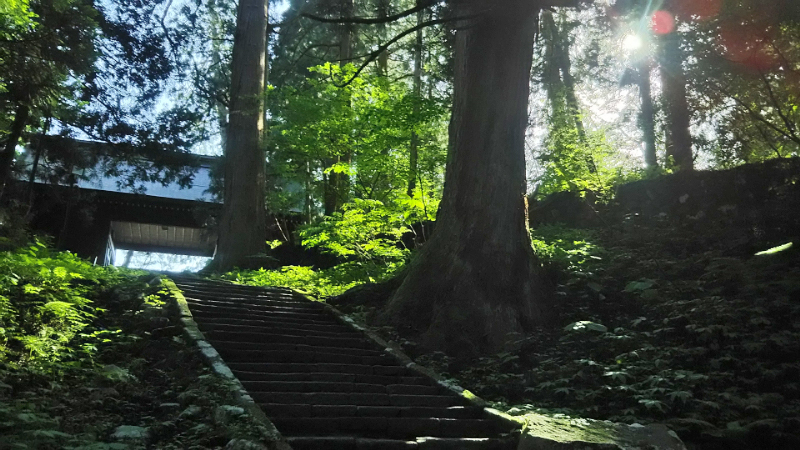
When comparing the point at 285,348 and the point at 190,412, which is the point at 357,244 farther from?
the point at 190,412

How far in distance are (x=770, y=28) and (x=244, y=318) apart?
863cm

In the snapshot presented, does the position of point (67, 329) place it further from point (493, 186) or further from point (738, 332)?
point (738, 332)

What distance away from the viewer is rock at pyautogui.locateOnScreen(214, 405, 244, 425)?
4.10 meters

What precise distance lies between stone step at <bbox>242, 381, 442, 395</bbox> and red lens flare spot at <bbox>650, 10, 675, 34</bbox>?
26.1 ft

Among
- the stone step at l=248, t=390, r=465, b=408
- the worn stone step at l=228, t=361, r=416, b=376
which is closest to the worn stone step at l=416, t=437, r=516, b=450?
the stone step at l=248, t=390, r=465, b=408

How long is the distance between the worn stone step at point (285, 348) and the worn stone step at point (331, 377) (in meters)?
0.80

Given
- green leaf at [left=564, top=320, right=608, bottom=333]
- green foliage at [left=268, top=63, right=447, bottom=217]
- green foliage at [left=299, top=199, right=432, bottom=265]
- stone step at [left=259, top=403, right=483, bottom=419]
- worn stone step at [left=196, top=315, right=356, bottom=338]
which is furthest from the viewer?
green foliage at [left=268, top=63, right=447, bottom=217]

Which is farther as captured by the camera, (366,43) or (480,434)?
(366,43)

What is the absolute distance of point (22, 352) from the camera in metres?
5.16

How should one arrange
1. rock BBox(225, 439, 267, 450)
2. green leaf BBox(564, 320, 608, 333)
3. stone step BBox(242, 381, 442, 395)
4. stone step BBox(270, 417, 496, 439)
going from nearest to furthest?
rock BBox(225, 439, 267, 450) < stone step BBox(270, 417, 496, 439) < stone step BBox(242, 381, 442, 395) < green leaf BBox(564, 320, 608, 333)

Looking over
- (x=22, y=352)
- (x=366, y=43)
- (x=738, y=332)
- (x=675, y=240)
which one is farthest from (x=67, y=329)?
(x=366, y=43)

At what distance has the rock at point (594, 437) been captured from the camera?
3.65 metres

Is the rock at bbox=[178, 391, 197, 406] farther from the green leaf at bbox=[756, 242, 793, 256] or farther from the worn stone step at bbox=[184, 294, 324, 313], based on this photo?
the green leaf at bbox=[756, 242, 793, 256]

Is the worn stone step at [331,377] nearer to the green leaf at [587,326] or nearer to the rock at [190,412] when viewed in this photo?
the rock at [190,412]
